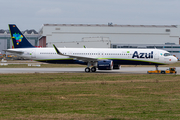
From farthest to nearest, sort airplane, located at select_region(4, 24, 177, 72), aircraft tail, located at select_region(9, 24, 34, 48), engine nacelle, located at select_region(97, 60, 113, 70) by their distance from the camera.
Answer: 1. aircraft tail, located at select_region(9, 24, 34, 48)
2. airplane, located at select_region(4, 24, 177, 72)
3. engine nacelle, located at select_region(97, 60, 113, 70)

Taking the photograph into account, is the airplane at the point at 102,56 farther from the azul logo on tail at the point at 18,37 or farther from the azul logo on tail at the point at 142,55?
the azul logo on tail at the point at 18,37

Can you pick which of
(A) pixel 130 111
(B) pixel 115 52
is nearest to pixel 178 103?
(A) pixel 130 111

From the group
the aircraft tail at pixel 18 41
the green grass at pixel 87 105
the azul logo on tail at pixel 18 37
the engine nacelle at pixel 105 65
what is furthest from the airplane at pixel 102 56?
the green grass at pixel 87 105

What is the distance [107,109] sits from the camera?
13.9 m

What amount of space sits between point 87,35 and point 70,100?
3736 inches

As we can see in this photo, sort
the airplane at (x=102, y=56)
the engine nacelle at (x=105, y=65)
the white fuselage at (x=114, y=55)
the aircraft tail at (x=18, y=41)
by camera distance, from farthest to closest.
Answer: the aircraft tail at (x=18, y=41) < the white fuselage at (x=114, y=55) < the airplane at (x=102, y=56) < the engine nacelle at (x=105, y=65)

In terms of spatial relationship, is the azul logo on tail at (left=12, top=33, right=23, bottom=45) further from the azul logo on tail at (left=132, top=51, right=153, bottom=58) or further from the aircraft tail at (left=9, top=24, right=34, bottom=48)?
the azul logo on tail at (left=132, top=51, right=153, bottom=58)

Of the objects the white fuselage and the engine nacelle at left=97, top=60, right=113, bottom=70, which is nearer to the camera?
the engine nacelle at left=97, top=60, right=113, bottom=70

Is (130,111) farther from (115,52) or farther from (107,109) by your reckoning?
(115,52)

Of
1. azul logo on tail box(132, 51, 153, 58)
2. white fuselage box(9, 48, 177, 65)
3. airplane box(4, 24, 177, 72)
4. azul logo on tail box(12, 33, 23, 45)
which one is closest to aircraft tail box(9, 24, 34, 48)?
azul logo on tail box(12, 33, 23, 45)

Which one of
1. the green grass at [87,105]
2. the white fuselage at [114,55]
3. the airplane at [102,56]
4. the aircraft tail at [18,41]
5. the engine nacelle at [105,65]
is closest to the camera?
the green grass at [87,105]

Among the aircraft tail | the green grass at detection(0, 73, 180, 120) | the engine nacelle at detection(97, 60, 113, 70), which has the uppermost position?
the aircraft tail

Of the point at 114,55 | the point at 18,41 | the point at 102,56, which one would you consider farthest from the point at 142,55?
the point at 18,41

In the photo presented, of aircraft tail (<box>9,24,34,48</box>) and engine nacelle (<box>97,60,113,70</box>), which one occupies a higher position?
aircraft tail (<box>9,24,34,48</box>)
